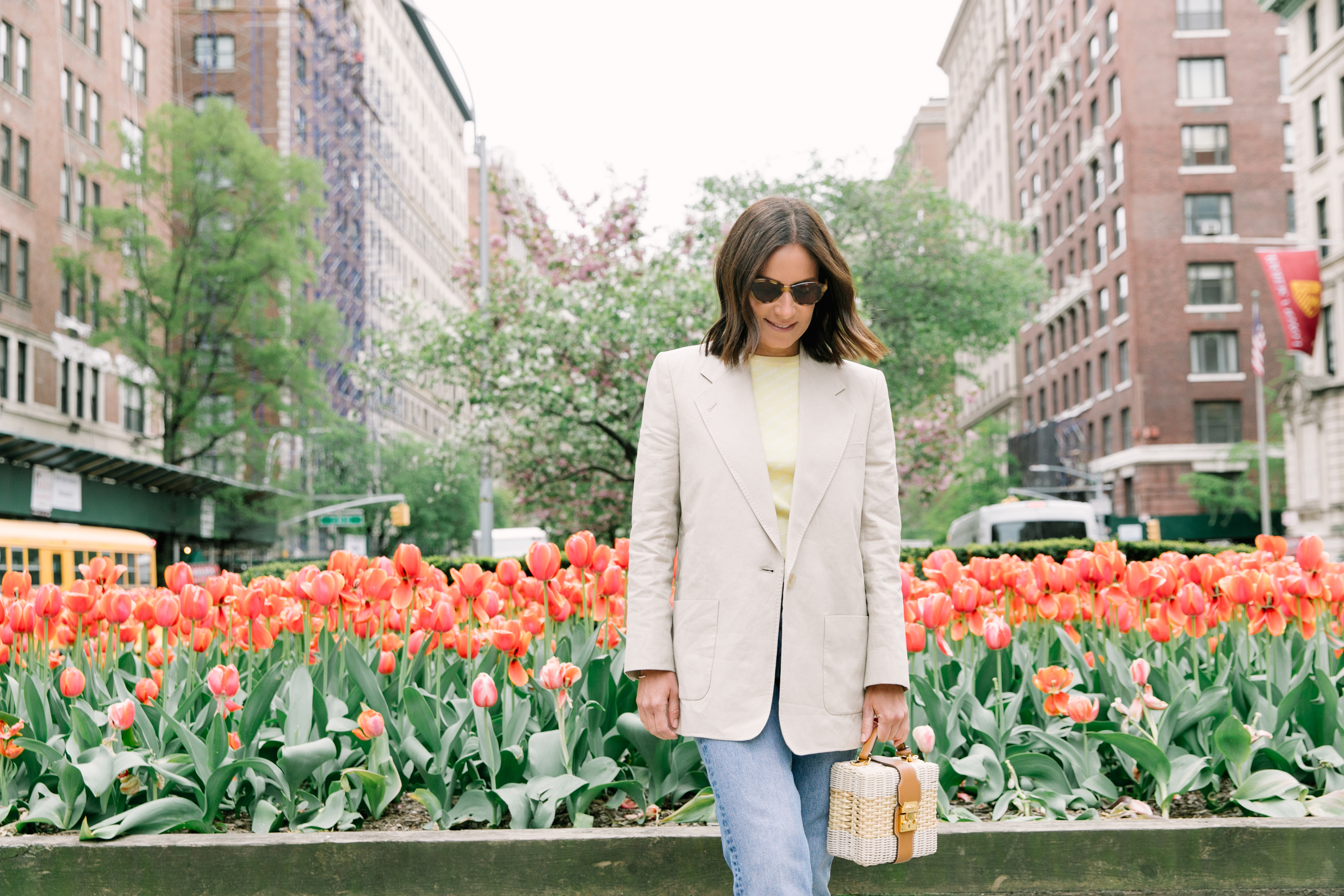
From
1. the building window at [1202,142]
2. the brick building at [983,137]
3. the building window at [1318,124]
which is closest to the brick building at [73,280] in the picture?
the building window at [1318,124]

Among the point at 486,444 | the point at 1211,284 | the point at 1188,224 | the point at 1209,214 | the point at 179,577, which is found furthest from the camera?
the point at 1209,214

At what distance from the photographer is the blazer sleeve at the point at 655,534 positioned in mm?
2916

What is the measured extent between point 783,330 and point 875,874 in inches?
77.9

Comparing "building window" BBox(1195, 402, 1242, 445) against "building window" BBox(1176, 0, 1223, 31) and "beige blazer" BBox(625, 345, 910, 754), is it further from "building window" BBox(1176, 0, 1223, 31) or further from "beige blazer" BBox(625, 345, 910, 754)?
"beige blazer" BBox(625, 345, 910, 754)

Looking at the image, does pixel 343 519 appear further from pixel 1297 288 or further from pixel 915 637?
pixel 915 637

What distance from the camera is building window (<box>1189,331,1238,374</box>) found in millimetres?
53562

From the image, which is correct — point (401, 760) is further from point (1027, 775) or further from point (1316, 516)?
point (1316, 516)

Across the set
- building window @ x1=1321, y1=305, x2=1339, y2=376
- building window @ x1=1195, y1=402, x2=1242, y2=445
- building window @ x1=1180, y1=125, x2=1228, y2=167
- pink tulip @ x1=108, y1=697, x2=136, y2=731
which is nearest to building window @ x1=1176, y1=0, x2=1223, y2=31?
building window @ x1=1180, y1=125, x2=1228, y2=167

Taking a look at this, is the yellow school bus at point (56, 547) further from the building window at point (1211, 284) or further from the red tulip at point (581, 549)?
the building window at point (1211, 284)

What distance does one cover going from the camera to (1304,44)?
43406 mm

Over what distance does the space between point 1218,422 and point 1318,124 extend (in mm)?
14462

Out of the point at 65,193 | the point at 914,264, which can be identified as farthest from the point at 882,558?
the point at 65,193

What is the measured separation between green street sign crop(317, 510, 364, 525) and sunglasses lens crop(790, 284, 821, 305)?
46.2 m

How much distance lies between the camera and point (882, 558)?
304cm
